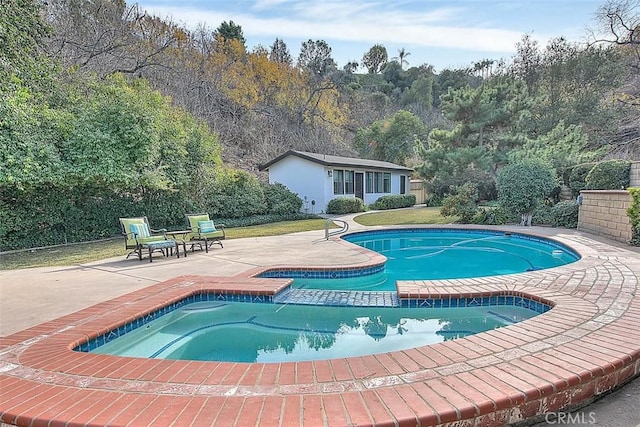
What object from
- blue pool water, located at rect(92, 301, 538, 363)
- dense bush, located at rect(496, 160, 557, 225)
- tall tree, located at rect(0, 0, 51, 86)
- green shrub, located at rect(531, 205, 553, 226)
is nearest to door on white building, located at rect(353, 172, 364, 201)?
dense bush, located at rect(496, 160, 557, 225)

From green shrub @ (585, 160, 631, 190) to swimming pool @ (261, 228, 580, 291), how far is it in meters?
3.51

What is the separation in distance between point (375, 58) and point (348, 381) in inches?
2018

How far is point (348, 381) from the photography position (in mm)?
2465

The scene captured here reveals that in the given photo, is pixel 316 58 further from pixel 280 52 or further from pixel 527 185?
pixel 527 185

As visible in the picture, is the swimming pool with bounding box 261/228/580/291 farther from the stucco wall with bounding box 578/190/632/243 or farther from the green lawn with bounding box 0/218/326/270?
the green lawn with bounding box 0/218/326/270

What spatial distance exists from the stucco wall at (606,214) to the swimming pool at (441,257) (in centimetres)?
139

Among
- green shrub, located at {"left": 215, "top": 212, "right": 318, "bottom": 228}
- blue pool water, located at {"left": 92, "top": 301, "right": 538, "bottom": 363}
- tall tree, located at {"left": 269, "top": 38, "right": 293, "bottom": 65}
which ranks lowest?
blue pool water, located at {"left": 92, "top": 301, "right": 538, "bottom": 363}

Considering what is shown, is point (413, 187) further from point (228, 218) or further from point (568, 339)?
point (568, 339)

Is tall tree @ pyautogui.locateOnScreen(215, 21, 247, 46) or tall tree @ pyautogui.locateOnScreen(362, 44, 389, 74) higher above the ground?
tall tree @ pyautogui.locateOnScreen(362, 44, 389, 74)

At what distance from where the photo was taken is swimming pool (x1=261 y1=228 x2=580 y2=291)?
22.3ft

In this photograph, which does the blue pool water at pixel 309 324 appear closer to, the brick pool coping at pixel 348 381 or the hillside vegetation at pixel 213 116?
the brick pool coping at pixel 348 381

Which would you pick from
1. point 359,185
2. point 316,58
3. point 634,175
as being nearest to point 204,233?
point 634,175

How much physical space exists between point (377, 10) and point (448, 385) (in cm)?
994

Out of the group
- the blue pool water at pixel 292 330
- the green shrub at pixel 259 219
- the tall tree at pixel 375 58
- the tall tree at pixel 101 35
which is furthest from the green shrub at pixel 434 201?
the tall tree at pixel 375 58
